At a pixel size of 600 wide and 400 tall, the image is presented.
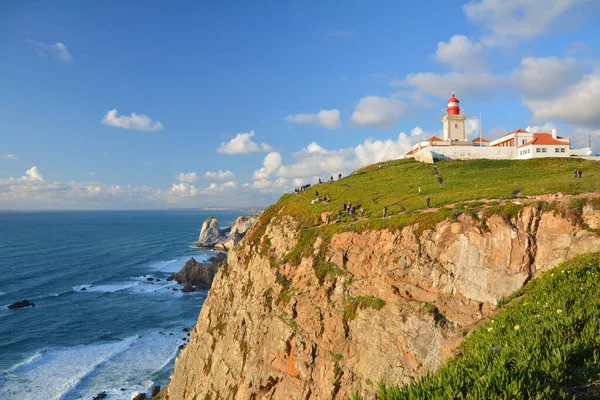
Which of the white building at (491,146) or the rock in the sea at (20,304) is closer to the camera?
A: the white building at (491,146)

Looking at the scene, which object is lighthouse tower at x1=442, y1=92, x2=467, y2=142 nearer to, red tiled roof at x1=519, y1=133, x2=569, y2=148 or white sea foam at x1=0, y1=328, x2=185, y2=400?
red tiled roof at x1=519, y1=133, x2=569, y2=148

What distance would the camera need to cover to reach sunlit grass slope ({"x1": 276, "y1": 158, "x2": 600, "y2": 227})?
28.5 meters

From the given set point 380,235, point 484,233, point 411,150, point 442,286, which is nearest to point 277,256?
point 380,235

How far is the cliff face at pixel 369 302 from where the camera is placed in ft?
68.0

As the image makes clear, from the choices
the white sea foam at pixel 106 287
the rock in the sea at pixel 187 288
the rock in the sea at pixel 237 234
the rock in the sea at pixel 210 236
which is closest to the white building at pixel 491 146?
the rock in the sea at pixel 187 288

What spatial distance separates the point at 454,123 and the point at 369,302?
57.7m

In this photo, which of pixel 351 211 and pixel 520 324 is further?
pixel 351 211

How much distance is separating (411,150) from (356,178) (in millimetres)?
25820

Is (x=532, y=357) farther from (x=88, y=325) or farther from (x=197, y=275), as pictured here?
(x=197, y=275)

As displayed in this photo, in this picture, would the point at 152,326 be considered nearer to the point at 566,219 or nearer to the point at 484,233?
the point at 484,233

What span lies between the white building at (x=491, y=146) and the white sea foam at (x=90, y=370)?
174 feet

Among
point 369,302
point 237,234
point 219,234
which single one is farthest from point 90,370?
point 219,234

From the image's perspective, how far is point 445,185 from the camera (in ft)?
132

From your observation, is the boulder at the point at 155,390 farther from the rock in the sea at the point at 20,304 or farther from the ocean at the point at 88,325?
the rock in the sea at the point at 20,304
